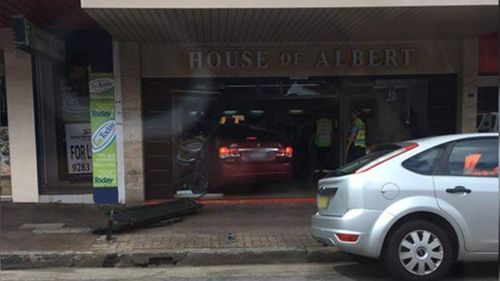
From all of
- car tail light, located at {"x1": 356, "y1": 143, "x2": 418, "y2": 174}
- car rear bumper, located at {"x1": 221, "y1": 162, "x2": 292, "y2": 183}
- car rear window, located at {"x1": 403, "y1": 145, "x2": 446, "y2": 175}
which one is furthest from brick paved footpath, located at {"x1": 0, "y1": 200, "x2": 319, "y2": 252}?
car rear window, located at {"x1": 403, "y1": 145, "x2": 446, "y2": 175}

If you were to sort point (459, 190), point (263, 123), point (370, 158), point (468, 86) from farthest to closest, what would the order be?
1. point (263, 123)
2. point (468, 86)
3. point (370, 158)
4. point (459, 190)

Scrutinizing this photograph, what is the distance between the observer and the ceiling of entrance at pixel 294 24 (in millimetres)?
8180

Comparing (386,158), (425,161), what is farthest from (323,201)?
(425,161)

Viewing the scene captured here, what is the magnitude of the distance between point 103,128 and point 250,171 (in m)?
2.91

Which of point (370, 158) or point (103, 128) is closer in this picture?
point (370, 158)

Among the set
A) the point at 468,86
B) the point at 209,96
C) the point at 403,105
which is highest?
the point at 468,86

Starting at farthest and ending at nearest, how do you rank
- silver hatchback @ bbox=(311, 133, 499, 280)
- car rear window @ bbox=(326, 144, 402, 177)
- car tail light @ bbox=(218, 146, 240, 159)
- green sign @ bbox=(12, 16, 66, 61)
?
1. car tail light @ bbox=(218, 146, 240, 159)
2. green sign @ bbox=(12, 16, 66, 61)
3. car rear window @ bbox=(326, 144, 402, 177)
4. silver hatchback @ bbox=(311, 133, 499, 280)

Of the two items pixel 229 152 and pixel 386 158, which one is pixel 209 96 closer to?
pixel 229 152

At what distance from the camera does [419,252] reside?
5730 mm

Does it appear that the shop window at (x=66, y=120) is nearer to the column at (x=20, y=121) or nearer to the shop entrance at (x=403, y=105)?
the column at (x=20, y=121)

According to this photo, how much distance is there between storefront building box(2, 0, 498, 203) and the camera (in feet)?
34.5

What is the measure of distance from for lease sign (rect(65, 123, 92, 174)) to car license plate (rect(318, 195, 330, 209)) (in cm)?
609

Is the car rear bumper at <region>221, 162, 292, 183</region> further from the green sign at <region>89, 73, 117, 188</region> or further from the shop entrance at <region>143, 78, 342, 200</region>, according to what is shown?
the green sign at <region>89, 73, 117, 188</region>

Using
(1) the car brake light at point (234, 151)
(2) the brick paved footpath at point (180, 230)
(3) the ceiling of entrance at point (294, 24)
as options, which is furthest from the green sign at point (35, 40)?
(1) the car brake light at point (234, 151)
